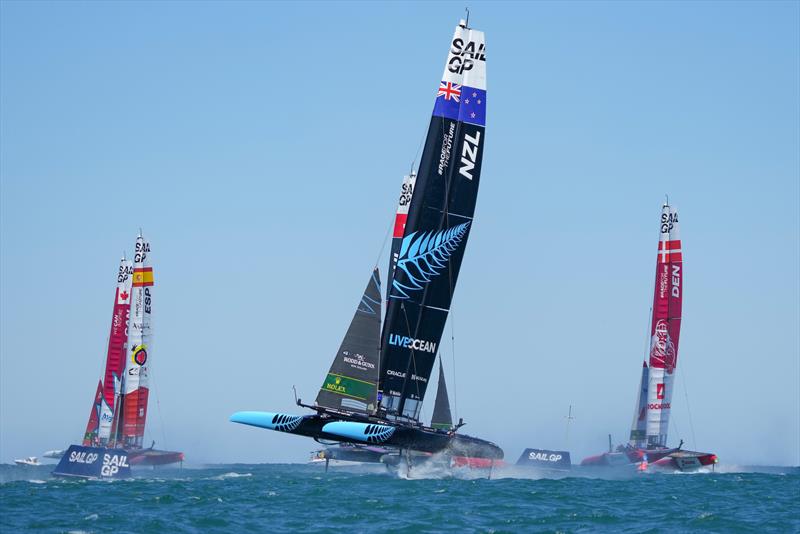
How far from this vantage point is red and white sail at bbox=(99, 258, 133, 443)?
→ 70.2 m

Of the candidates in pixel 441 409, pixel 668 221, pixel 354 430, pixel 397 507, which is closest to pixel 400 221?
pixel 441 409

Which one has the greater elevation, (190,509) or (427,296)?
(427,296)

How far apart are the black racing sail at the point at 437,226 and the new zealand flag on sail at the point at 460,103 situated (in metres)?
0.03

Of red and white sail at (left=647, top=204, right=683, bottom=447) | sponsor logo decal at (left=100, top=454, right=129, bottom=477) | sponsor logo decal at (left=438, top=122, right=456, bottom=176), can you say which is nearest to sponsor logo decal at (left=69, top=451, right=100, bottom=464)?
sponsor logo decal at (left=100, top=454, right=129, bottom=477)

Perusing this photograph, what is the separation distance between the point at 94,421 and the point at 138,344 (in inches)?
270

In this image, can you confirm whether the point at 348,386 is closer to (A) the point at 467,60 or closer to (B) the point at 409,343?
(B) the point at 409,343

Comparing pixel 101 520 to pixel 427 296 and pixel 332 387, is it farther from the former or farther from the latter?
pixel 427 296

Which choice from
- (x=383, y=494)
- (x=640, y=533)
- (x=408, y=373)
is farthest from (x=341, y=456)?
(x=640, y=533)

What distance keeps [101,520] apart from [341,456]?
29320 millimetres

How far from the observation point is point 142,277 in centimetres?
7162

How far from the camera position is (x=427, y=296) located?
135 feet

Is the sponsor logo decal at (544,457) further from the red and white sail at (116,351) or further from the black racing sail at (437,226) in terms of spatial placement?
the black racing sail at (437,226)

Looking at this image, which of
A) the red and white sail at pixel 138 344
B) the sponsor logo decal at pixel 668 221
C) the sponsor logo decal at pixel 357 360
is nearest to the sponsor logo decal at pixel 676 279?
the sponsor logo decal at pixel 668 221

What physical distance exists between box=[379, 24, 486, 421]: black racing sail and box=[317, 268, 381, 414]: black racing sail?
0.46 meters
